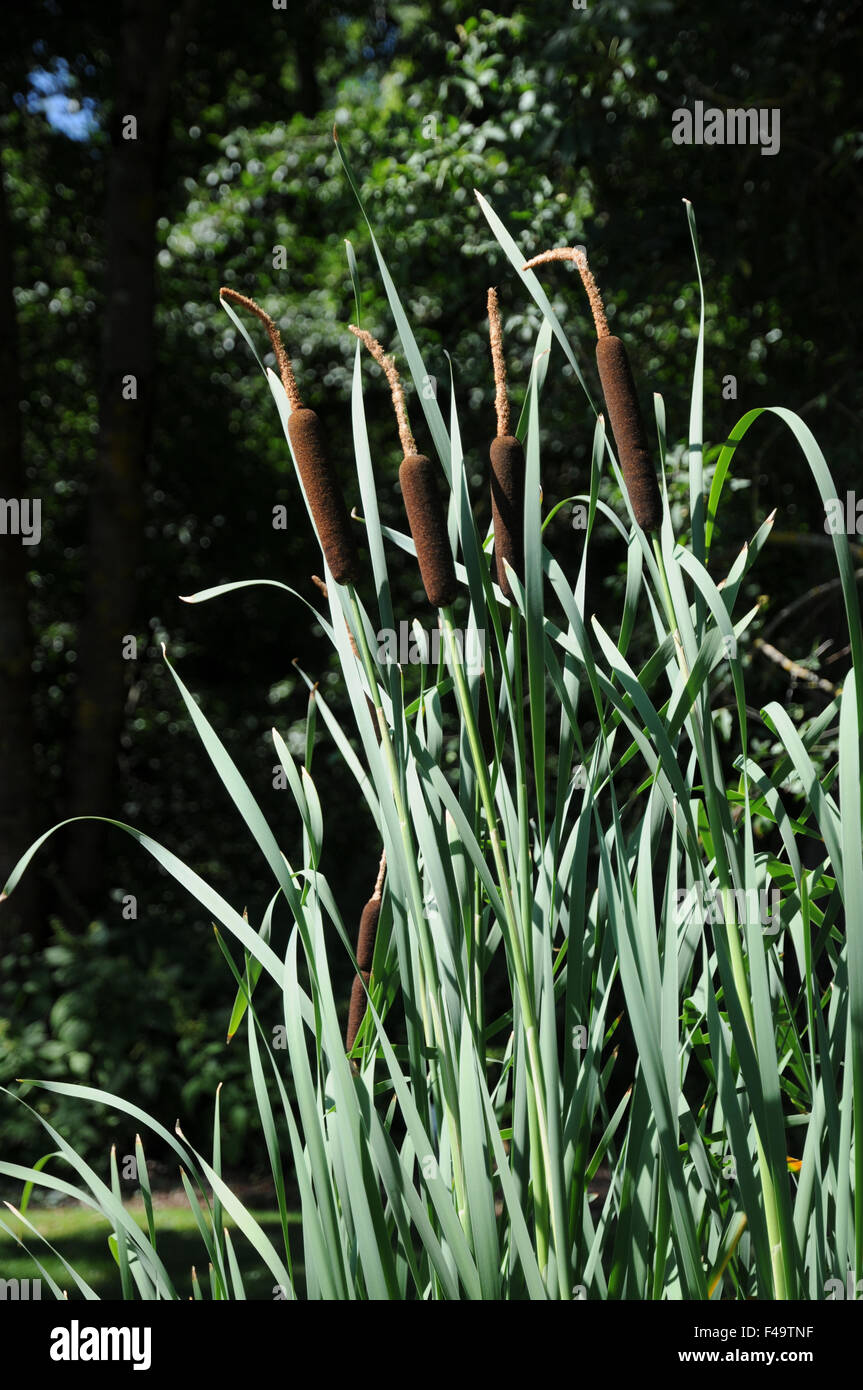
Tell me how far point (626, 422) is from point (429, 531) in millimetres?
177

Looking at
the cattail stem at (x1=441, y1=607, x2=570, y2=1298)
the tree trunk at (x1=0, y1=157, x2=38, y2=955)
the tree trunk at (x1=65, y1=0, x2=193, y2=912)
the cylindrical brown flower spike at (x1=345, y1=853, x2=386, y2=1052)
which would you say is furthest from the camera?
the tree trunk at (x1=65, y1=0, x2=193, y2=912)

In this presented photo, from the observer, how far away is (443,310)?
162 inches

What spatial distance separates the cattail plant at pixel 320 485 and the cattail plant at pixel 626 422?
7.6 inches

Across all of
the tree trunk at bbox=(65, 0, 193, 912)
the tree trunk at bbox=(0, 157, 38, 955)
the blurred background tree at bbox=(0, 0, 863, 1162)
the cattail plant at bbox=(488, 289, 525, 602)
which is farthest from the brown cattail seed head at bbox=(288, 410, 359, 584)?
the tree trunk at bbox=(65, 0, 193, 912)

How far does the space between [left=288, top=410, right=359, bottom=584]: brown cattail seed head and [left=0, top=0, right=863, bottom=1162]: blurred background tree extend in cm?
248

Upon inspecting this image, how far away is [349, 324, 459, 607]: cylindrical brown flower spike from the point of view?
2.46 feet

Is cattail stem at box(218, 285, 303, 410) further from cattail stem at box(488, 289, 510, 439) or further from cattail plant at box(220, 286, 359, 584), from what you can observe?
cattail stem at box(488, 289, 510, 439)

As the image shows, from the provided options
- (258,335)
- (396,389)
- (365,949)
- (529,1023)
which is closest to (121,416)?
(258,335)

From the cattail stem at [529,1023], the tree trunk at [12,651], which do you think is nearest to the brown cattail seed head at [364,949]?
the cattail stem at [529,1023]

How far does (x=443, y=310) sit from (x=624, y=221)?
747 mm

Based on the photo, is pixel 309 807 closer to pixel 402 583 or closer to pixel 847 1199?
pixel 847 1199

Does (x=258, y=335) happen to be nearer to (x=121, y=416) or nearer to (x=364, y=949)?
(x=121, y=416)

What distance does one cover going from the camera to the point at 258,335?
5719mm

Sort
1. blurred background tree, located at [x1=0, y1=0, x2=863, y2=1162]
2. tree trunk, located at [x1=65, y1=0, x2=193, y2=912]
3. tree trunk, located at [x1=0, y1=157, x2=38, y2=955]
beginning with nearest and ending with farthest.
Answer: blurred background tree, located at [x1=0, y1=0, x2=863, y2=1162] < tree trunk, located at [x1=0, y1=157, x2=38, y2=955] < tree trunk, located at [x1=65, y1=0, x2=193, y2=912]
